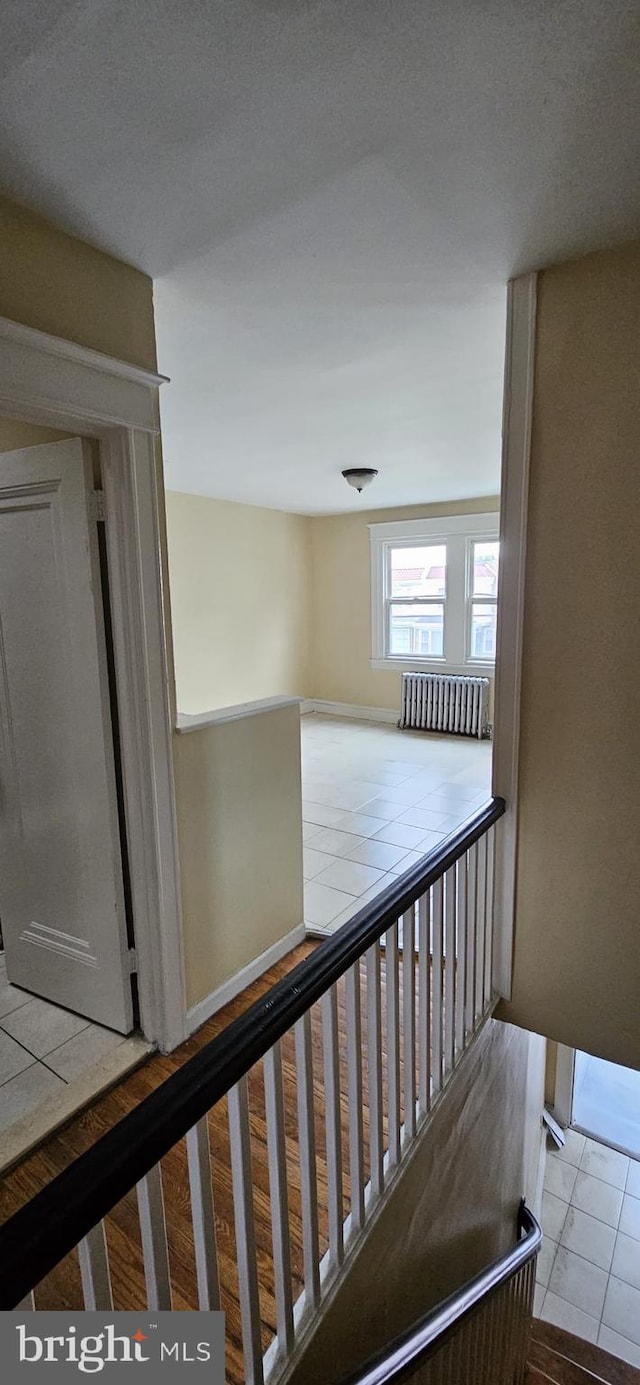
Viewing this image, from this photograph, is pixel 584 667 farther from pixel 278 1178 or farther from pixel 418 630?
pixel 418 630

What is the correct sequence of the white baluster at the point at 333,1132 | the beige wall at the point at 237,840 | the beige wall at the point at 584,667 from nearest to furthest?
the white baluster at the point at 333,1132 < the beige wall at the point at 584,667 < the beige wall at the point at 237,840

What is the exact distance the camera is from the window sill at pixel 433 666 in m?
6.32

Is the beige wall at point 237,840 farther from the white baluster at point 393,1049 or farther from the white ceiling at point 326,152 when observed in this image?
the white ceiling at point 326,152

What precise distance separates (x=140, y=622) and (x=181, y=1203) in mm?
1587

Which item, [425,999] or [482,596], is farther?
[482,596]

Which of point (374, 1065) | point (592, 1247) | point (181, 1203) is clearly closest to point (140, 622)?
point (374, 1065)

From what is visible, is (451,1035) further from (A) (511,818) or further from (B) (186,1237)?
(B) (186,1237)

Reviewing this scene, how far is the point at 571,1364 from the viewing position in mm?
2750

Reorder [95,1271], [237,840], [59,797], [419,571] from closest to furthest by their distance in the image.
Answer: [95,1271]
[59,797]
[237,840]
[419,571]

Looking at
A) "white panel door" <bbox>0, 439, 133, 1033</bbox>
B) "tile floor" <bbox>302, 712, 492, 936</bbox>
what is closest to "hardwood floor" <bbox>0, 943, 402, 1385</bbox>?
"white panel door" <bbox>0, 439, 133, 1033</bbox>

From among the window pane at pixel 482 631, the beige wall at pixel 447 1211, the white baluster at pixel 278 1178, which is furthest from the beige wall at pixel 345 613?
the white baluster at pixel 278 1178

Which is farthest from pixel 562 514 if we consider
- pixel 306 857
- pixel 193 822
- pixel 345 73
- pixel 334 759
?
pixel 334 759

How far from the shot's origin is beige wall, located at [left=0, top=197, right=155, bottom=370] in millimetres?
1411

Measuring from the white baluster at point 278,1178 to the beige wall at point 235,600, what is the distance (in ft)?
14.4
